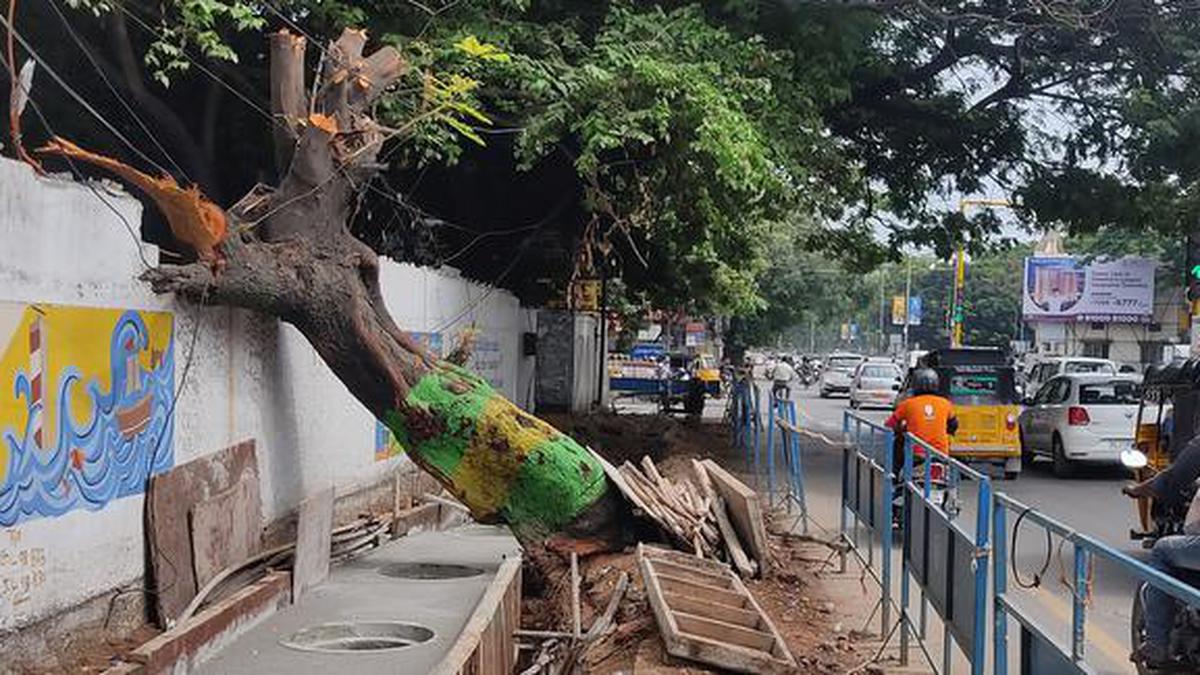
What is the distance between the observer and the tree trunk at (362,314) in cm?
888

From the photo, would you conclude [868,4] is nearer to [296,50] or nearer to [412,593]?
[296,50]

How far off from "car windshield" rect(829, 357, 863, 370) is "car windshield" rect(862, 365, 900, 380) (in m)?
11.3

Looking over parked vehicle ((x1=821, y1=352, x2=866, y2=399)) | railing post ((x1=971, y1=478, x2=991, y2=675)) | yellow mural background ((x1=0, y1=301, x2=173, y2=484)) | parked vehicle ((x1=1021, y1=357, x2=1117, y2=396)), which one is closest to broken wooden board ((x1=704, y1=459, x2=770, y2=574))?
railing post ((x1=971, y1=478, x2=991, y2=675))

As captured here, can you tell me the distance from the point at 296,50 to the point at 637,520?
4.53 meters

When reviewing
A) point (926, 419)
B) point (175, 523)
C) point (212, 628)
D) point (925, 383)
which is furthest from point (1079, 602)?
point (925, 383)

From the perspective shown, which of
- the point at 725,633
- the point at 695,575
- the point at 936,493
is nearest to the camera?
the point at 725,633

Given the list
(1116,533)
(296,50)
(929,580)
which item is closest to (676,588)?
(929,580)

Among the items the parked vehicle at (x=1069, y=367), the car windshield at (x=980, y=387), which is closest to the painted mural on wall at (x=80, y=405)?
the car windshield at (x=980, y=387)

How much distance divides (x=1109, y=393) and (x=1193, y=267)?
5.55m

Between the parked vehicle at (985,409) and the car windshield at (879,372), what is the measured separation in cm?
2090

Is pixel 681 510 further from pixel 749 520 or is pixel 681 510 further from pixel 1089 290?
pixel 1089 290

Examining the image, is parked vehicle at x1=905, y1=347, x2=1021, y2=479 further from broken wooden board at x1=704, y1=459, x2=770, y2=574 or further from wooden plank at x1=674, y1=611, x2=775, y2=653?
wooden plank at x1=674, y1=611, x2=775, y2=653

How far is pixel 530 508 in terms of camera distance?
10.2m

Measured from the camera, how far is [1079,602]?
4.32 m
